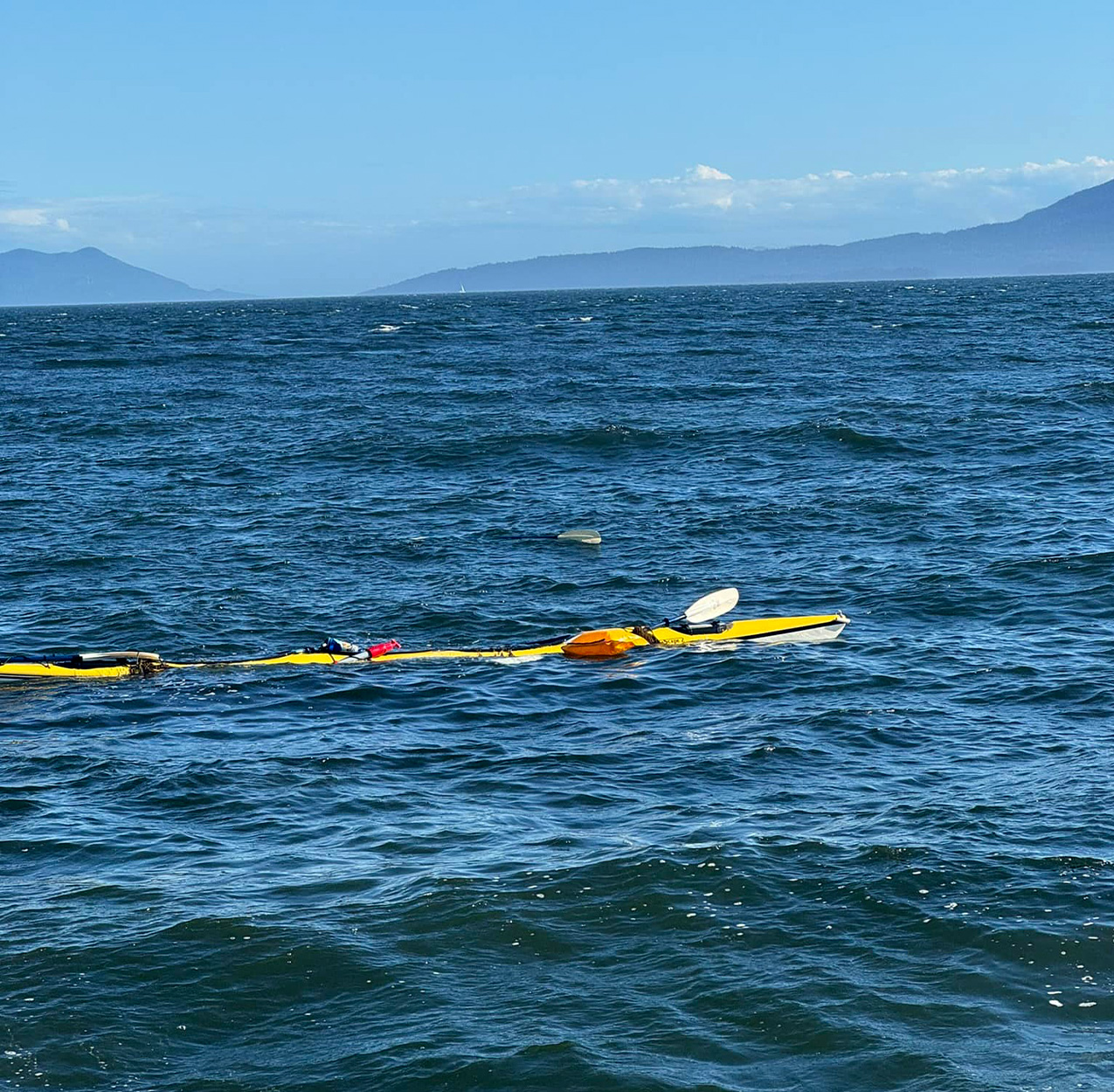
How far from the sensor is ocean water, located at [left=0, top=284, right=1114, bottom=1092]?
501 inches

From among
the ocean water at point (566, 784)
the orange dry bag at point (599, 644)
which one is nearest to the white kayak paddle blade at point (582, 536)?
the ocean water at point (566, 784)

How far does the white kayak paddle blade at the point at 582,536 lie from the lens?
34.5m

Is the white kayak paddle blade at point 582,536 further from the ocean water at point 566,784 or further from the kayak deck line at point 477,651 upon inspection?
the kayak deck line at point 477,651

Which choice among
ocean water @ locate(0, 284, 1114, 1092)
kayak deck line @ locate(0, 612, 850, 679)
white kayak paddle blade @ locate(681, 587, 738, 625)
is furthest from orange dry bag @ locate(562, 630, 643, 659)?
white kayak paddle blade @ locate(681, 587, 738, 625)

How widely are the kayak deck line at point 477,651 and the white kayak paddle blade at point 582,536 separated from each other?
8137 millimetres

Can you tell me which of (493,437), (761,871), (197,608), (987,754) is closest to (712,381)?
(493,437)

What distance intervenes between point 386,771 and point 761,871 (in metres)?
6.04

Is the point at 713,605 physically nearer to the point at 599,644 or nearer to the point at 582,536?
the point at 599,644

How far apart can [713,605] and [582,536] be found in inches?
341

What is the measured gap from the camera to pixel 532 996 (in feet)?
43.5

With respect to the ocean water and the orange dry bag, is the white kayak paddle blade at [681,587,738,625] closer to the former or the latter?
the ocean water

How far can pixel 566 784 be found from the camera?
18.8 meters

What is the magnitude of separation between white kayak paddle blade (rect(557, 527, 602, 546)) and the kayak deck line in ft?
26.7

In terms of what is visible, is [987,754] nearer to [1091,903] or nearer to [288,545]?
[1091,903]
